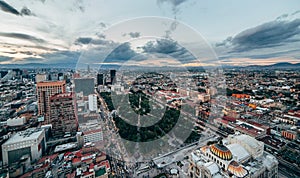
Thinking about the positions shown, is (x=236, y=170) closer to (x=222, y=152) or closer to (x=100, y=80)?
(x=222, y=152)

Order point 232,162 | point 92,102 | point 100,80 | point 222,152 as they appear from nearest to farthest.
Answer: point 232,162 → point 222,152 → point 92,102 → point 100,80

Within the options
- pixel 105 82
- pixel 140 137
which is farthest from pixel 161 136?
pixel 105 82

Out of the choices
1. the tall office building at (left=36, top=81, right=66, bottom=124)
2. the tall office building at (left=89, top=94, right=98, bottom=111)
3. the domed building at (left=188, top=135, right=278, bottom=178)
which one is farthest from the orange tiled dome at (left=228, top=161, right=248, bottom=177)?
the tall office building at (left=36, top=81, right=66, bottom=124)

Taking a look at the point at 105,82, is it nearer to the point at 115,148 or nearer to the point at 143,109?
the point at 143,109

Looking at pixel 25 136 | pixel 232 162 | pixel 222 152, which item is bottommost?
pixel 25 136

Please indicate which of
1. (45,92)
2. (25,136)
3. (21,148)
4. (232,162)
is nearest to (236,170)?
(232,162)

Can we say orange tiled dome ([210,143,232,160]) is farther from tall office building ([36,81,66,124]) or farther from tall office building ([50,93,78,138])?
tall office building ([36,81,66,124])

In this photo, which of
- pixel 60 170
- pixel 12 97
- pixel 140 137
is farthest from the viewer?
pixel 12 97
